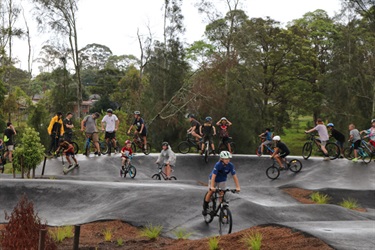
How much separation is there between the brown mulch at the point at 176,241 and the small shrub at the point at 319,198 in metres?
8.60

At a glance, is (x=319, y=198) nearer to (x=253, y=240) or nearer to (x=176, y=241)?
(x=176, y=241)

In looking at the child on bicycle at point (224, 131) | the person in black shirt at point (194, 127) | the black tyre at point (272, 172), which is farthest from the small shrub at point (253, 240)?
the person in black shirt at point (194, 127)

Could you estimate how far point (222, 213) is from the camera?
11320 millimetres

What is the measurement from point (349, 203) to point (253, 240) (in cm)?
1045

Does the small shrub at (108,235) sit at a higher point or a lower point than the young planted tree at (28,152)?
lower

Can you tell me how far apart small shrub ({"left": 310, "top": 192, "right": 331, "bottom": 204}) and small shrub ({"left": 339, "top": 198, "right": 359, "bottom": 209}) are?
1.79 ft

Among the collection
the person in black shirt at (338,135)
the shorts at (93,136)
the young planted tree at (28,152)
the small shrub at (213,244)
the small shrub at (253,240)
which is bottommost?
the small shrub at (213,244)

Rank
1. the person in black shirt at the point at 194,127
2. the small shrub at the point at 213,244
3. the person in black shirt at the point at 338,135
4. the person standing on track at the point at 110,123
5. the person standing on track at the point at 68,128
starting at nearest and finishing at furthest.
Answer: the small shrub at the point at 213,244 → the person standing on track at the point at 68,128 → the person in black shirt at the point at 338,135 → the person standing on track at the point at 110,123 → the person in black shirt at the point at 194,127

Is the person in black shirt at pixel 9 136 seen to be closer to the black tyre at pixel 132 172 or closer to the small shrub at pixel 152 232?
the black tyre at pixel 132 172

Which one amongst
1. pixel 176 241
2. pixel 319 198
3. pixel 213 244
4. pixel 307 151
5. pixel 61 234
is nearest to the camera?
pixel 213 244

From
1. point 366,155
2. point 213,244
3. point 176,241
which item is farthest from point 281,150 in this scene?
point 213,244

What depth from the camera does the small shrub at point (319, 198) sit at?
18616 mm

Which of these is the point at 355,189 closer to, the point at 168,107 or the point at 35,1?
the point at 168,107

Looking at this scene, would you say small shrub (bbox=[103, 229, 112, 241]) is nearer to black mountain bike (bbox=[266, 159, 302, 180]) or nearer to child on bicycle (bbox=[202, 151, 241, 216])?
child on bicycle (bbox=[202, 151, 241, 216])
